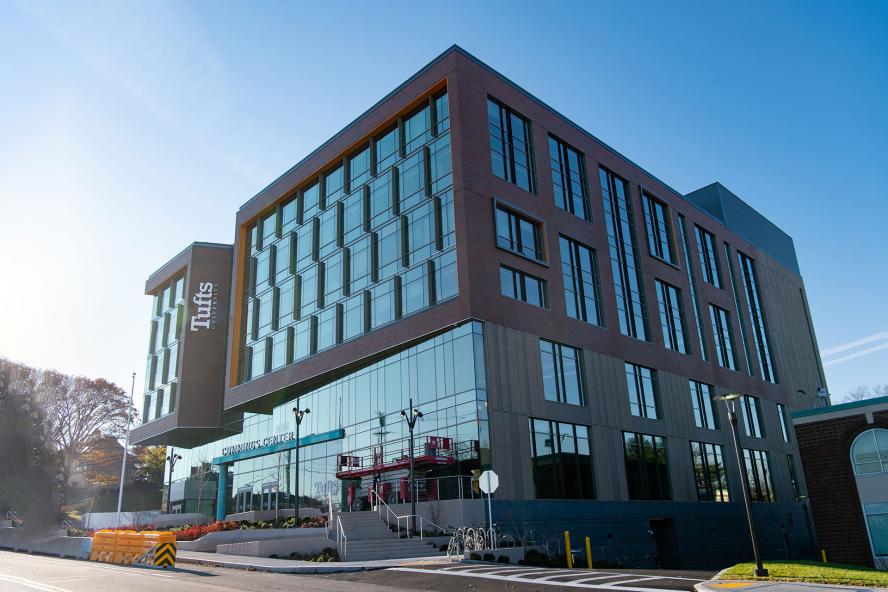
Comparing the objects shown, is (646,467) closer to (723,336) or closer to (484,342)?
(484,342)

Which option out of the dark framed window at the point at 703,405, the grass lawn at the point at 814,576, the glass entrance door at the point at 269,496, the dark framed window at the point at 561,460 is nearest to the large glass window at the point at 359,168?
the dark framed window at the point at 561,460

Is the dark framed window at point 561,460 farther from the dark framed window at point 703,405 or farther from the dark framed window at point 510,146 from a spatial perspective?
the dark framed window at point 510,146

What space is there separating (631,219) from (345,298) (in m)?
22.0

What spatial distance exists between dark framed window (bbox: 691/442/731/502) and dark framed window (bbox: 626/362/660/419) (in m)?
5.25

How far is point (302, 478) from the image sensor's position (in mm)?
47188

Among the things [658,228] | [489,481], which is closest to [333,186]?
[658,228]

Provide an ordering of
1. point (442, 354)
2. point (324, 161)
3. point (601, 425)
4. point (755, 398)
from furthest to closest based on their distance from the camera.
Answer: point (755, 398), point (324, 161), point (601, 425), point (442, 354)

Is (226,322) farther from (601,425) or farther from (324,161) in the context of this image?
(601,425)

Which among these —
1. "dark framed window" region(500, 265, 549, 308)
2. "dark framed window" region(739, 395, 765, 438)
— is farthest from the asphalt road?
"dark framed window" region(739, 395, 765, 438)

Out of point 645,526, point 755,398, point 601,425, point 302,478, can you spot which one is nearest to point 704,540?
point 645,526

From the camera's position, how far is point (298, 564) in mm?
24641

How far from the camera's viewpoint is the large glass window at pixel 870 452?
26.4 m

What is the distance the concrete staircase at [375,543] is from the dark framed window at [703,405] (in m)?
26.4

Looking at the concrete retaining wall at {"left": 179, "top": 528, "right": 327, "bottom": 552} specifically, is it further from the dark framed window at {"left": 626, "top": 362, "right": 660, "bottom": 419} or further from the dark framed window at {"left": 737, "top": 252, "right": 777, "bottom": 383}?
the dark framed window at {"left": 737, "top": 252, "right": 777, "bottom": 383}
